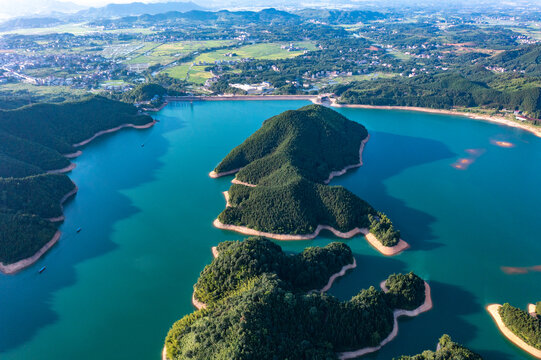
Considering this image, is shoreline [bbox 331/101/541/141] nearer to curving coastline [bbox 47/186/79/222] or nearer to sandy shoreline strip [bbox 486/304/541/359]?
sandy shoreline strip [bbox 486/304/541/359]

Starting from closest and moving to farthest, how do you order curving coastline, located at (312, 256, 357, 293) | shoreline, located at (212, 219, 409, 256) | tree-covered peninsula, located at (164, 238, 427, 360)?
tree-covered peninsula, located at (164, 238, 427, 360) → curving coastline, located at (312, 256, 357, 293) → shoreline, located at (212, 219, 409, 256)

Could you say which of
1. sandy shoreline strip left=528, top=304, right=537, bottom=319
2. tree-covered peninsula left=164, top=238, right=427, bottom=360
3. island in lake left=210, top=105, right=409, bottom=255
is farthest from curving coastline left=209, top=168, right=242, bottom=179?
sandy shoreline strip left=528, top=304, right=537, bottom=319

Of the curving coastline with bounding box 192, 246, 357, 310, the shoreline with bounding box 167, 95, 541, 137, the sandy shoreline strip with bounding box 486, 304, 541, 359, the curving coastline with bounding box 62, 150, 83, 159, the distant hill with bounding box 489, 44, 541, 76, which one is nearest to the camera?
the sandy shoreline strip with bounding box 486, 304, 541, 359

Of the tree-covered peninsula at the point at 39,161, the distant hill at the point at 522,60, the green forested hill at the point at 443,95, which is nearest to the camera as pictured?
the tree-covered peninsula at the point at 39,161

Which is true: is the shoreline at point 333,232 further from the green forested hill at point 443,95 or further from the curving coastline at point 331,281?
the green forested hill at point 443,95

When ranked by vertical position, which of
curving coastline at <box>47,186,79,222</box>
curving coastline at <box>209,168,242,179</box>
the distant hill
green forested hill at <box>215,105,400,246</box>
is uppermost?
the distant hill

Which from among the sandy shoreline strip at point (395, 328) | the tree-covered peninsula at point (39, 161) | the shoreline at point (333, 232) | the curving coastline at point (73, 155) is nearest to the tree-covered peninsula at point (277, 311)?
the sandy shoreline strip at point (395, 328)

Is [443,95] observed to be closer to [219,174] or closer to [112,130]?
[219,174]
